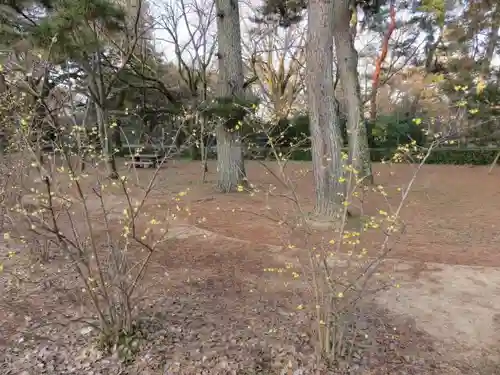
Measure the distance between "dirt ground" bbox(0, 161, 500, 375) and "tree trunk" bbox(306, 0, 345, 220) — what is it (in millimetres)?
668

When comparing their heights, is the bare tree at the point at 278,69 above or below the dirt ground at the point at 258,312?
above

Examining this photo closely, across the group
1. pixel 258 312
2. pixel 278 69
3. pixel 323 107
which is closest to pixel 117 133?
pixel 278 69

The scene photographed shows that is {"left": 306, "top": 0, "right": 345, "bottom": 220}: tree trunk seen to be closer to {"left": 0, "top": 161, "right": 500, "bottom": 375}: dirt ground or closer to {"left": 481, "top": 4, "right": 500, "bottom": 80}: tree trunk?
{"left": 0, "top": 161, "right": 500, "bottom": 375}: dirt ground

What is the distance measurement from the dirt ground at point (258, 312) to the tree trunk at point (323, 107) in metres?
0.67

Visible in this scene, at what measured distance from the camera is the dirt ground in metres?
2.16

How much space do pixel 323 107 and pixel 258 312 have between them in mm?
3128

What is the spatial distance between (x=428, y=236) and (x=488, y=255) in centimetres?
83

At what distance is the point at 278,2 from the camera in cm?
798

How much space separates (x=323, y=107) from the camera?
4.99 m

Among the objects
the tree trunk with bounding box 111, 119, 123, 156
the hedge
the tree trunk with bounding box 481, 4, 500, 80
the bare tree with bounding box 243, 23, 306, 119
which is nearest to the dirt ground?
the tree trunk with bounding box 111, 119, 123, 156

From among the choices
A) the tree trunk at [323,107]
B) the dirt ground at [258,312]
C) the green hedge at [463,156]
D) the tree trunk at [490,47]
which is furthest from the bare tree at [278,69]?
the dirt ground at [258,312]

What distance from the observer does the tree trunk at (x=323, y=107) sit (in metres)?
4.89

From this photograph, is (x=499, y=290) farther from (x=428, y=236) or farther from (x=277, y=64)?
(x=277, y=64)

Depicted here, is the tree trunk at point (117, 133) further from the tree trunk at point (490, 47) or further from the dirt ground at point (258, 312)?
the tree trunk at point (490, 47)
